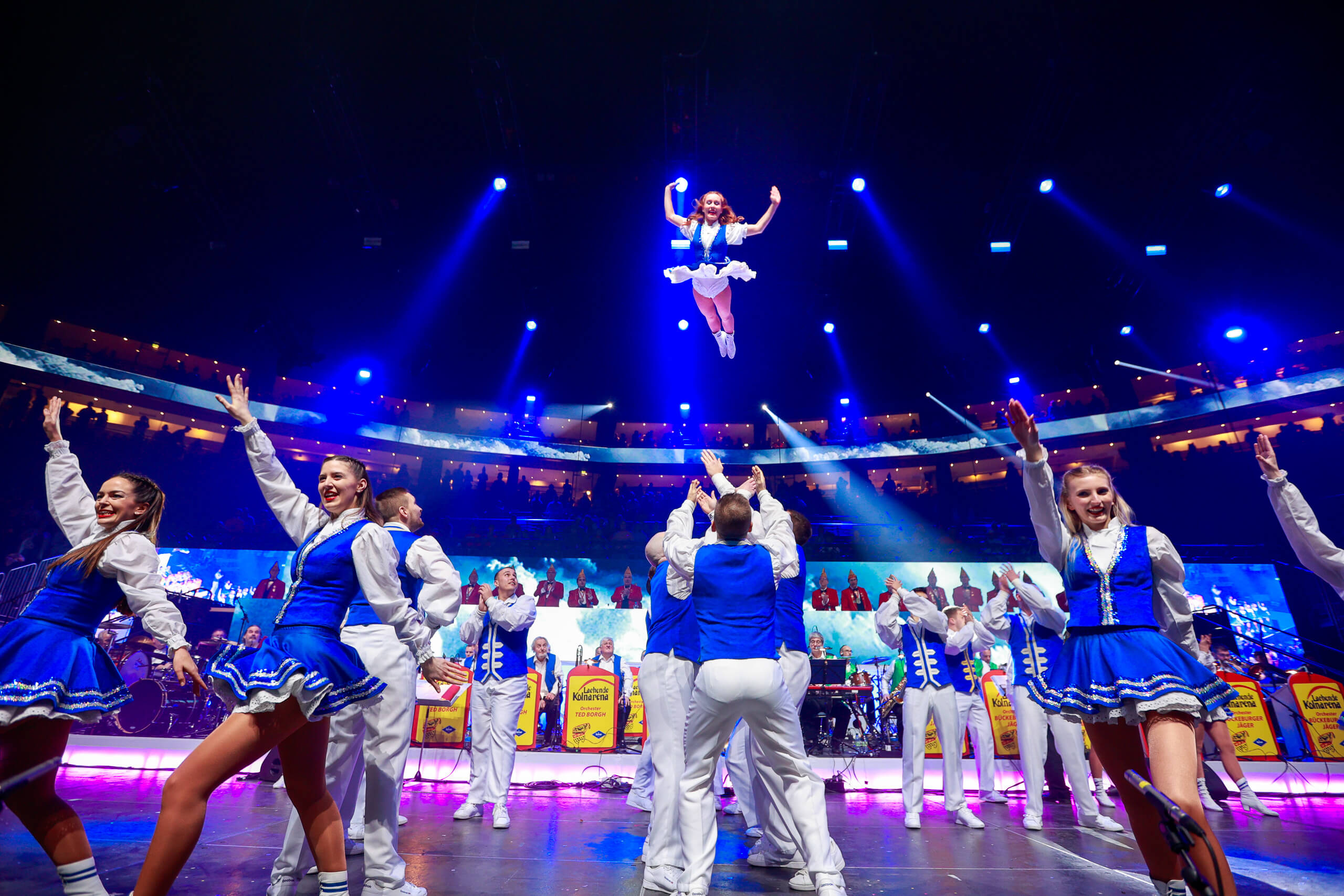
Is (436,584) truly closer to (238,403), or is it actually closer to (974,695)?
(238,403)

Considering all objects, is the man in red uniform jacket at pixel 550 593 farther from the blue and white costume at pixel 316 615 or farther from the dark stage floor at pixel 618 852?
the blue and white costume at pixel 316 615

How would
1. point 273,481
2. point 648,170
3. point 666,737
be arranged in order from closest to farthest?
point 273,481, point 666,737, point 648,170

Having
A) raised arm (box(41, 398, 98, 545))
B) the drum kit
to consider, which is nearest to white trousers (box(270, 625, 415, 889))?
A: raised arm (box(41, 398, 98, 545))

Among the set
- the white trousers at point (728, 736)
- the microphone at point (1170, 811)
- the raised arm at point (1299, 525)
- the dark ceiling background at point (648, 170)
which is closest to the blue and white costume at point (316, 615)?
the white trousers at point (728, 736)

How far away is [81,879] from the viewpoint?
2293 millimetres

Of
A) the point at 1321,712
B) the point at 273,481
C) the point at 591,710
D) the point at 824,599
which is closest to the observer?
the point at 273,481

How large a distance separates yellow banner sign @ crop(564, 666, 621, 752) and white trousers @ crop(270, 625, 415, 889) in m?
5.07

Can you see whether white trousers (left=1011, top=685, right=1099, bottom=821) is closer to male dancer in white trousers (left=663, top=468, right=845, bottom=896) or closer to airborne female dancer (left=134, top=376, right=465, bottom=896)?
male dancer in white trousers (left=663, top=468, right=845, bottom=896)

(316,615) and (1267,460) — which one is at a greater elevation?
(1267,460)

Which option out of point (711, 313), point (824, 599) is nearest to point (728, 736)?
point (711, 313)

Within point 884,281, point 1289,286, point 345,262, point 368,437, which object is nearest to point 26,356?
point 368,437

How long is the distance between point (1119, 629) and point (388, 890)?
3016 mm

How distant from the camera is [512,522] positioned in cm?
1625

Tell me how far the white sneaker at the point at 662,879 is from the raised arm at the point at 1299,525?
3127 mm
